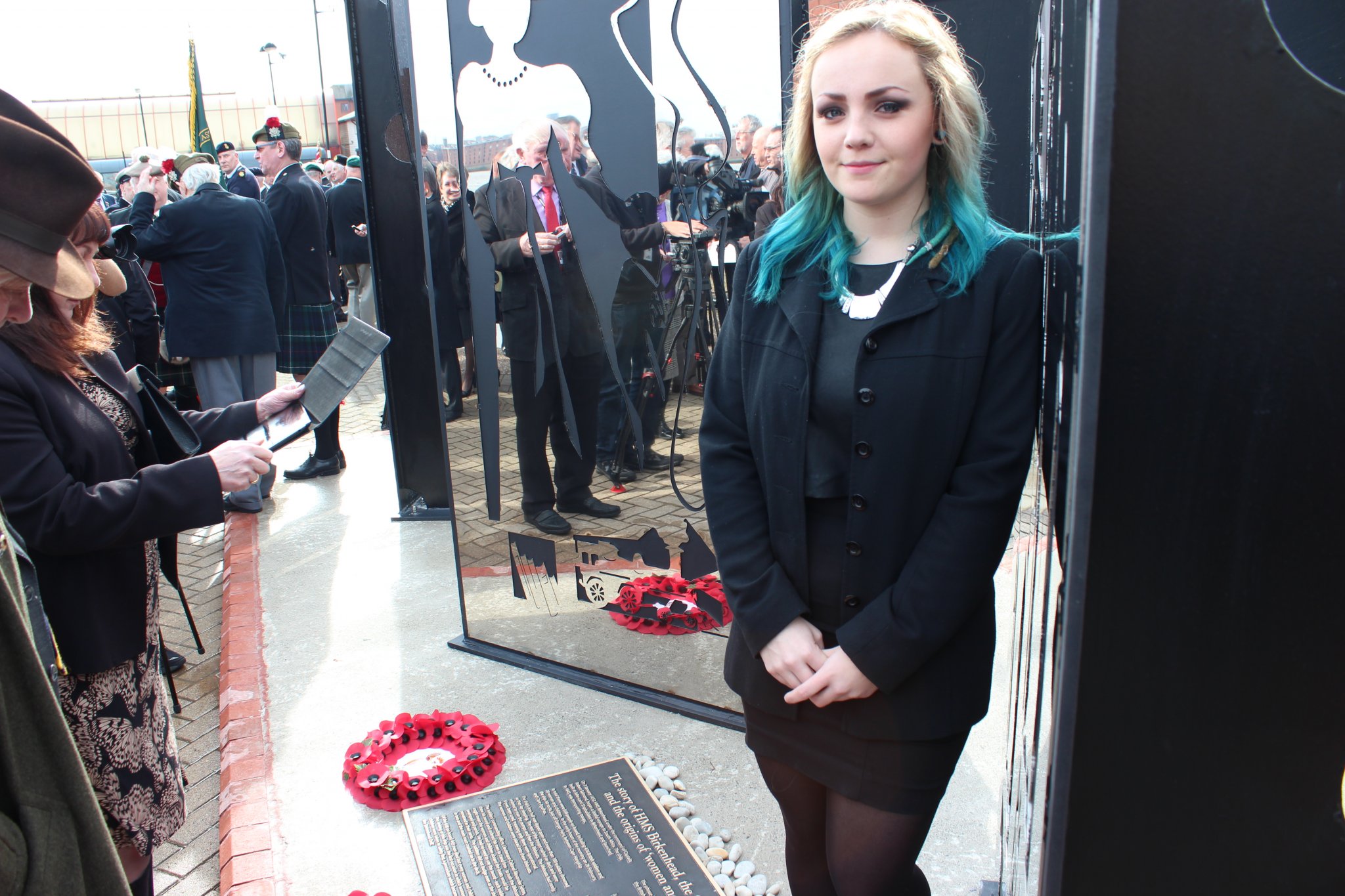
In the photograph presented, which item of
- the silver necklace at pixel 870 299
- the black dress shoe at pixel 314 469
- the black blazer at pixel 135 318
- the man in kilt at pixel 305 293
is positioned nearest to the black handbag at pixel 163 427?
the silver necklace at pixel 870 299

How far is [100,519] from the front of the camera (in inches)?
79.4

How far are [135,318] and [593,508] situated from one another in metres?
3.51

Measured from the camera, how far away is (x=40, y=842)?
116cm

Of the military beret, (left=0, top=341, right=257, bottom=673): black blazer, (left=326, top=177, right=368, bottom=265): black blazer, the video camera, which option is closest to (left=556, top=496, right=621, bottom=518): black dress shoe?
the video camera

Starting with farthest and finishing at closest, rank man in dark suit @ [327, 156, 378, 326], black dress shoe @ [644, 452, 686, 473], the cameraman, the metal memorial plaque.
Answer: man in dark suit @ [327, 156, 378, 326], black dress shoe @ [644, 452, 686, 473], the cameraman, the metal memorial plaque

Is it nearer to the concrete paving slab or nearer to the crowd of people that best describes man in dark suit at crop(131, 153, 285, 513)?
→ the concrete paving slab

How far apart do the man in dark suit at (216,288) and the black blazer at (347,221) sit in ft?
5.74

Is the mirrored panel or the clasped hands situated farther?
the mirrored panel

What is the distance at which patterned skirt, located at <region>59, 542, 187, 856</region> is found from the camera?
2025mm

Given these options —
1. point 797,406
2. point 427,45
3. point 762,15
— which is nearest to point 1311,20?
point 797,406

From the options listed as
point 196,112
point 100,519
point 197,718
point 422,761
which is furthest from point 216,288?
point 196,112

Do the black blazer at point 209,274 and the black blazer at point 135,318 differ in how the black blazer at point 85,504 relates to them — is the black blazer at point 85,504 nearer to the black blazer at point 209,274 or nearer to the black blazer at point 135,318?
the black blazer at point 135,318

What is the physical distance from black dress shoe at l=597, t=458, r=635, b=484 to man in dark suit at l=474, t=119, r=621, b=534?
48mm

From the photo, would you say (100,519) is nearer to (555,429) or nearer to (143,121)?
(555,429)
